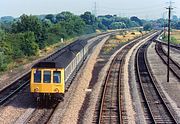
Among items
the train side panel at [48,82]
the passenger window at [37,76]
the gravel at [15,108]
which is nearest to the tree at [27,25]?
the gravel at [15,108]

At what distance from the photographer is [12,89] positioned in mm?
31562

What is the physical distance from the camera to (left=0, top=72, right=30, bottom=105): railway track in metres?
28.1

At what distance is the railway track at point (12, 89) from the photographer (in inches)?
1105

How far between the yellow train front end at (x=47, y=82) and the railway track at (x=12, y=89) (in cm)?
312

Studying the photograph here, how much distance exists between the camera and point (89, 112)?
23922 millimetres

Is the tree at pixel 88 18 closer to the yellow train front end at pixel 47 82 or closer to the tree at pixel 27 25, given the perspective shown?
the tree at pixel 27 25

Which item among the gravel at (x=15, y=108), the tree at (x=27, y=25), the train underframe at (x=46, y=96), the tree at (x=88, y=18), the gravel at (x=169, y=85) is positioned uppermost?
the tree at (x=88, y=18)

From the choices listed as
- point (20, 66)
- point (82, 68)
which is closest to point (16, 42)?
point (20, 66)

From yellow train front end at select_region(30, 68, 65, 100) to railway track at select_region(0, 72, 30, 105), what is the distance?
3121mm

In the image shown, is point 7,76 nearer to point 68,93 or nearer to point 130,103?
point 68,93

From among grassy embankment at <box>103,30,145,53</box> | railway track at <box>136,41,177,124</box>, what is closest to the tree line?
grassy embankment at <box>103,30,145,53</box>

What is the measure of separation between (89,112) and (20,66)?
25247 millimetres

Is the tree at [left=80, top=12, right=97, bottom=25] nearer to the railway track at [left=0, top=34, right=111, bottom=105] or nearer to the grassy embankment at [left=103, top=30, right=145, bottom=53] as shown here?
the grassy embankment at [left=103, top=30, right=145, bottom=53]

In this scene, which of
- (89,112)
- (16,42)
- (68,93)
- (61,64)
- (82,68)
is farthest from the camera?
(16,42)
